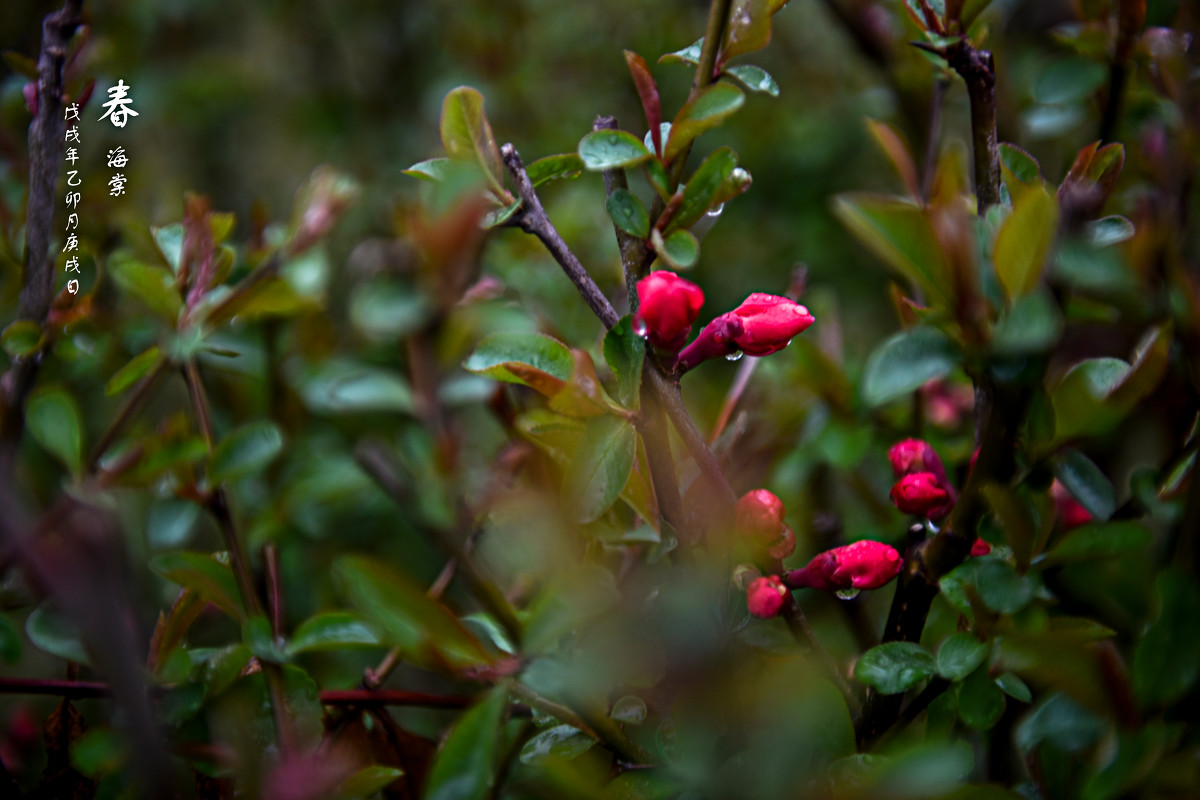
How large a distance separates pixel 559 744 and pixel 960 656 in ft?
0.69

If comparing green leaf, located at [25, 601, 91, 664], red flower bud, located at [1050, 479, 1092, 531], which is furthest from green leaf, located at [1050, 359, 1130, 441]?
green leaf, located at [25, 601, 91, 664]

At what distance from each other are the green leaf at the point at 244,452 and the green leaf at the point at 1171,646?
50 cm

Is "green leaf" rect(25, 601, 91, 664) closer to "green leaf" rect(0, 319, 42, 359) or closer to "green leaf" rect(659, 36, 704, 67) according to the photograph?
"green leaf" rect(0, 319, 42, 359)

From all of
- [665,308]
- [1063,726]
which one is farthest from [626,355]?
[1063,726]

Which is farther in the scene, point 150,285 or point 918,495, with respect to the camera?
point 150,285

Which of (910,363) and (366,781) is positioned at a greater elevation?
(910,363)

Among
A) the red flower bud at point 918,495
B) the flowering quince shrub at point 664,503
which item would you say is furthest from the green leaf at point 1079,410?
the red flower bud at point 918,495

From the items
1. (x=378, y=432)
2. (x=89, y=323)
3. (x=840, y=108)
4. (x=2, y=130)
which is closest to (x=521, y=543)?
(x=378, y=432)

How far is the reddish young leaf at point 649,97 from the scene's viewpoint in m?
0.46

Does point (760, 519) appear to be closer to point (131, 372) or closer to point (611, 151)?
point (611, 151)

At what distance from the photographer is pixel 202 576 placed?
18.4 inches

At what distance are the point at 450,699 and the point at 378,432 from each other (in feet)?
1.33

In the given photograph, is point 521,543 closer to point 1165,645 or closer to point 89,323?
point 1165,645

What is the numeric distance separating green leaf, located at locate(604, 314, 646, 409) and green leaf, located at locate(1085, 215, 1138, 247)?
0.22 meters
